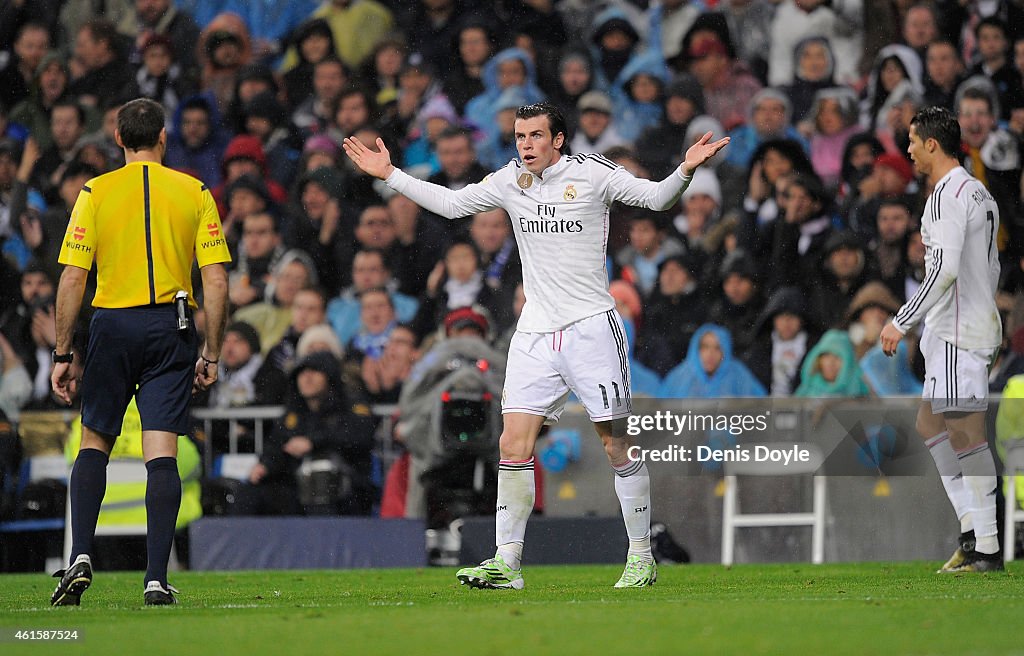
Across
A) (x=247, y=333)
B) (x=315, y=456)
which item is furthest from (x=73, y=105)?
(x=315, y=456)

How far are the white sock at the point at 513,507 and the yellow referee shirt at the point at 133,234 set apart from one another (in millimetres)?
1788

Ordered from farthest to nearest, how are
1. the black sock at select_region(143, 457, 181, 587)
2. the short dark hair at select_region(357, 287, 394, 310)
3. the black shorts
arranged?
the short dark hair at select_region(357, 287, 394, 310)
the black shorts
the black sock at select_region(143, 457, 181, 587)

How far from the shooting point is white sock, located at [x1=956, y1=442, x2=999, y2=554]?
835 cm

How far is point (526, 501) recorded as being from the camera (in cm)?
752

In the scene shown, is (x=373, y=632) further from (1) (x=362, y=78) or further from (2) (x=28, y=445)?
(1) (x=362, y=78)

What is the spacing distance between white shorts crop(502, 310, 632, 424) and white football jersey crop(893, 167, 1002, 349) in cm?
188

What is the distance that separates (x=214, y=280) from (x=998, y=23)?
349 inches

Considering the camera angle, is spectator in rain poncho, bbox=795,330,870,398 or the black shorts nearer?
the black shorts

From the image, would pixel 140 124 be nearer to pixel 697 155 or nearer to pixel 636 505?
pixel 697 155

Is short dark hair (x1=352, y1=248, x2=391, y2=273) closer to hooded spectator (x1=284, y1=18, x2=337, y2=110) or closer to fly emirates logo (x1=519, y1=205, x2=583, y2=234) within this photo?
hooded spectator (x1=284, y1=18, x2=337, y2=110)

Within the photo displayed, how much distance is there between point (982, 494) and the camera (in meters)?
8.34

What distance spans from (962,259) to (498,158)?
6.14 m

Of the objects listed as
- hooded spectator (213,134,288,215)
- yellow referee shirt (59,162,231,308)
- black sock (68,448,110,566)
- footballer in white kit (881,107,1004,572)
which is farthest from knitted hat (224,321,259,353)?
footballer in white kit (881,107,1004,572)

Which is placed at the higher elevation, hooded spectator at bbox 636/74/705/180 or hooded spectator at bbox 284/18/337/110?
hooded spectator at bbox 284/18/337/110
